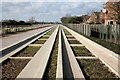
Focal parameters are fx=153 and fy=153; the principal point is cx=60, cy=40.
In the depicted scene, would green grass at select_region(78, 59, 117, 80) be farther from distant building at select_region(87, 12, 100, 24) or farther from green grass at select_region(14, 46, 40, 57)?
distant building at select_region(87, 12, 100, 24)

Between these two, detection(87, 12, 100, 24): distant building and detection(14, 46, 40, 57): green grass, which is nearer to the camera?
detection(14, 46, 40, 57): green grass

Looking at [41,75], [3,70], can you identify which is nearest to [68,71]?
[41,75]

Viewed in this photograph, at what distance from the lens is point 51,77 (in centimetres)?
509

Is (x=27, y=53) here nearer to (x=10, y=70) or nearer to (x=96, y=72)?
(x=10, y=70)

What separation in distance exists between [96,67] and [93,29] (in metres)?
14.7

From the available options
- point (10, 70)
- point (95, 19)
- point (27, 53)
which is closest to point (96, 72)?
point (10, 70)

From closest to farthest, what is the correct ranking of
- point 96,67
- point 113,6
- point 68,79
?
point 68,79, point 96,67, point 113,6

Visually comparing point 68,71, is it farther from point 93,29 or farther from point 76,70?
point 93,29

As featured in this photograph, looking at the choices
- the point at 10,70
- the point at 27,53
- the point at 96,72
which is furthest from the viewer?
the point at 27,53

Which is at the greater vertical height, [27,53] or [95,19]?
[95,19]

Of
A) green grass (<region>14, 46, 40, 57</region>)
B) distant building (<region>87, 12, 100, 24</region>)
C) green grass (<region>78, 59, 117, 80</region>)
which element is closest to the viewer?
green grass (<region>78, 59, 117, 80</region>)

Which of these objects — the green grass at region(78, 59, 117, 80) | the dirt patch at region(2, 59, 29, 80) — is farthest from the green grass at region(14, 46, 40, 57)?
the green grass at region(78, 59, 117, 80)

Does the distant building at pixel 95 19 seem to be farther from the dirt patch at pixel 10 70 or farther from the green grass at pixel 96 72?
the dirt patch at pixel 10 70

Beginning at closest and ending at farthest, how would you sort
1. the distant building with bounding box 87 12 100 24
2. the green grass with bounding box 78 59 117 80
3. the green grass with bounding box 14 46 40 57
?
the green grass with bounding box 78 59 117 80 < the green grass with bounding box 14 46 40 57 < the distant building with bounding box 87 12 100 24
